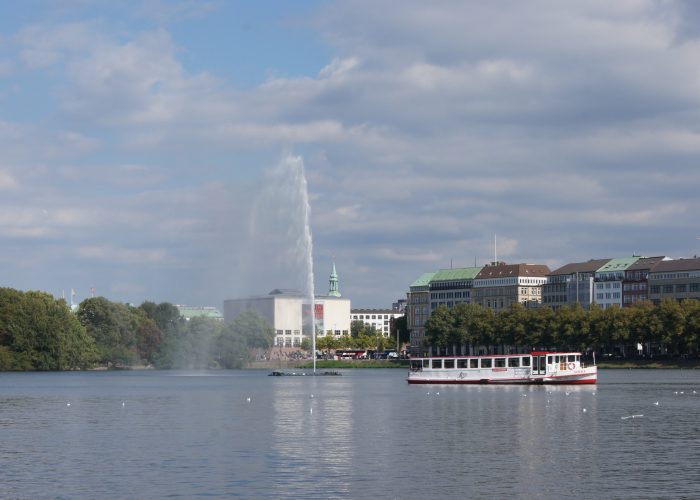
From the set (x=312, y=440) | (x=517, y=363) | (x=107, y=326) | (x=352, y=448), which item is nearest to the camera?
(x=352, y=448)

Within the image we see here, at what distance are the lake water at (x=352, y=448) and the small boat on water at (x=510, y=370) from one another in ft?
85.0

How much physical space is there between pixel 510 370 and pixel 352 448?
2681 inches

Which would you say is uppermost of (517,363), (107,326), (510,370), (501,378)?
(107,326)

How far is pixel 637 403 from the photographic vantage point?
84625 mm

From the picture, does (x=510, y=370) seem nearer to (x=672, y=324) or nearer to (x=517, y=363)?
(x=517, y=363)

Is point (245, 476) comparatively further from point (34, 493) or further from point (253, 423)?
point (253, 423)

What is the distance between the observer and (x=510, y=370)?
118375mm

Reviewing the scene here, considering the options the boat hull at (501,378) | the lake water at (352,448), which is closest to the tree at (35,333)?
the boat hull at (501,378)

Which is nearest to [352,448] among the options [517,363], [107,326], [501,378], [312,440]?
[312,440]

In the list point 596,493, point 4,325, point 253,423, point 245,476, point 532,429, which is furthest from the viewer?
point 4,325

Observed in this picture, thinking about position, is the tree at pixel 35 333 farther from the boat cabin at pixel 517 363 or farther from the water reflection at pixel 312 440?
the water reflection at pixel 312 440

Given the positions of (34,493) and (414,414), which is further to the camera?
(414,414)

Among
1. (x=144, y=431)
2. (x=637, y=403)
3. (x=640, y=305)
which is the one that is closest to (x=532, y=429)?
(x=144, y=431)

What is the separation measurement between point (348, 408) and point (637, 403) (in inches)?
836
